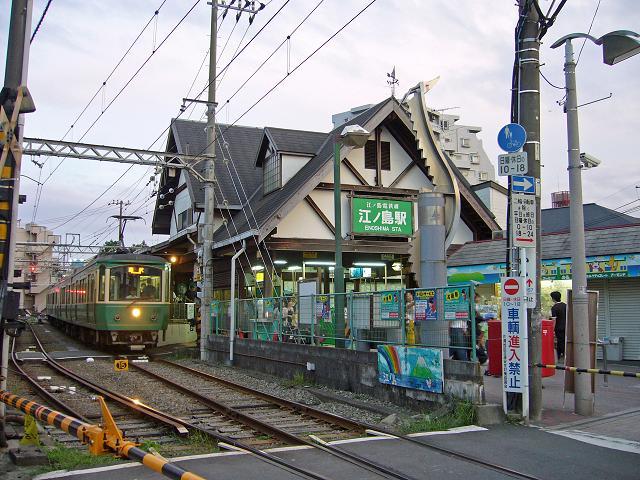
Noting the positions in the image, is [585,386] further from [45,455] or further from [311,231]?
[311,231]

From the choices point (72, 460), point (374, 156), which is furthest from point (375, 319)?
point (374, 156)

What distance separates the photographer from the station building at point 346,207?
19.8 meters

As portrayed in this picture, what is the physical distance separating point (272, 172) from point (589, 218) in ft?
44.4

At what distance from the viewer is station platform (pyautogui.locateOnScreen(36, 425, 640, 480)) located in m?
6.29

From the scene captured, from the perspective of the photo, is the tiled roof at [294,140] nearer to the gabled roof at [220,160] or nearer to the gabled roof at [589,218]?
the gabled roof at [220,160]

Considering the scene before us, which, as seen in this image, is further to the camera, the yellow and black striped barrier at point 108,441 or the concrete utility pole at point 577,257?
the concrete utility pole at point 577,257

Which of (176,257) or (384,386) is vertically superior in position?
(176,257)

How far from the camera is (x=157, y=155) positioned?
19.2 metres

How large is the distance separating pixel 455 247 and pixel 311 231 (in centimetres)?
526

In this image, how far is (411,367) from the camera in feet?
33.4

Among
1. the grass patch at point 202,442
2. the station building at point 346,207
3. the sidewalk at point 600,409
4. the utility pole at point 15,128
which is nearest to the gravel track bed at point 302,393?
the sidewalk at point 600,409

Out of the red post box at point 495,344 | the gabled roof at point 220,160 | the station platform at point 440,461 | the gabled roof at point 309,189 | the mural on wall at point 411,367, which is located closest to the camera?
the station platform at point 440,461


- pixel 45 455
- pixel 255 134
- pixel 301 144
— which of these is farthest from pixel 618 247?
pixel 255 134

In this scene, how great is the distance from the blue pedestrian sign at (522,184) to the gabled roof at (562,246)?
643 centimetres
